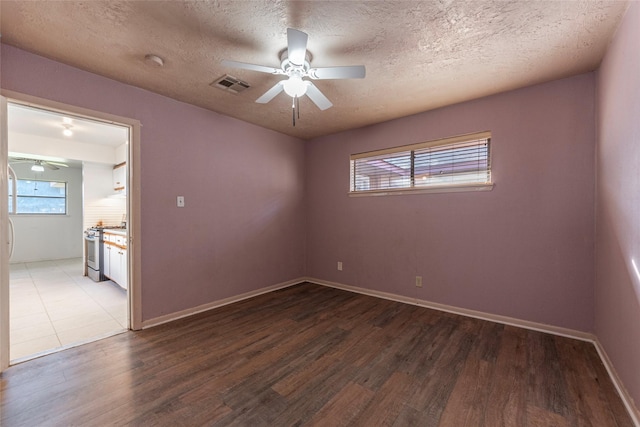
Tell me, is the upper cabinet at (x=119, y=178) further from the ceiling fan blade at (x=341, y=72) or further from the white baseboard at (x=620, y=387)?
the white baseboard at (x=620, y=387)

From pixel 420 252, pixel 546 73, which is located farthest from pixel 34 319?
pixel 546 73

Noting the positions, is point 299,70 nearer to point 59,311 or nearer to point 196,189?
point 196,189

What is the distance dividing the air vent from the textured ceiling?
0.07 meters

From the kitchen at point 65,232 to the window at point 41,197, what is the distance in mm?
17

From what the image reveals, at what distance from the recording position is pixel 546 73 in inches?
94.4

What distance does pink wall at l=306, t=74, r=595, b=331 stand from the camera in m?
2.45

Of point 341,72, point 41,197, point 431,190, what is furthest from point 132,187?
point 41,197

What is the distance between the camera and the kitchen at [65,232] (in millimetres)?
2735

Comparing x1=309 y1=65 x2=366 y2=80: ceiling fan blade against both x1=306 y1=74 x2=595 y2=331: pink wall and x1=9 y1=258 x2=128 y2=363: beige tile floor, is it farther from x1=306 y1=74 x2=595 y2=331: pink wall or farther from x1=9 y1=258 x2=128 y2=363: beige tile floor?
x1=9 y1=258 x2=128 y2=363: beige tile floor

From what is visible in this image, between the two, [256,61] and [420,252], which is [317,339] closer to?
[420,252]

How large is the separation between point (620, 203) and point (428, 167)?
1.76 m

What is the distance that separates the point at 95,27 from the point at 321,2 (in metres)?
1.57

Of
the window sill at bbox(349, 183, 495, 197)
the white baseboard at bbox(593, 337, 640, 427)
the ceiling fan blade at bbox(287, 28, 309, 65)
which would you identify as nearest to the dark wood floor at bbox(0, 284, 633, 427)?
the white baseboard at bbox(593, 337, 640, 427)

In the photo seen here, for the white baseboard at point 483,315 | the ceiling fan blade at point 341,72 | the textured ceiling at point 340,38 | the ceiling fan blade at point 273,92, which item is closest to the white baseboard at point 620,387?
the white baseboard at point 483,315
